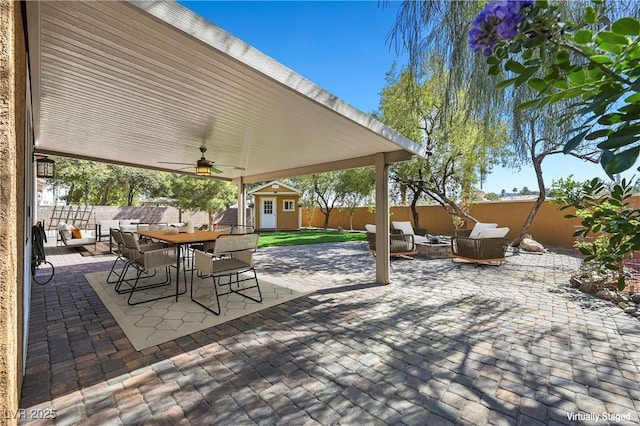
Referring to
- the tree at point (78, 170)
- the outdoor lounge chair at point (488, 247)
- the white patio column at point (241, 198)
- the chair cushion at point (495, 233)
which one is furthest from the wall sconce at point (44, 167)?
the chair cushion at point (495, 233)

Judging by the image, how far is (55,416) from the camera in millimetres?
1893

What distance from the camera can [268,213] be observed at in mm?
18500

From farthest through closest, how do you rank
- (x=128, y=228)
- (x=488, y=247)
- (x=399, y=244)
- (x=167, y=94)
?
(x=128, y=228), (x=399, y=244), (x=488, y=247), (x=167, y=94)

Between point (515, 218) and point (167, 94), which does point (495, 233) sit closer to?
point (515, 218)

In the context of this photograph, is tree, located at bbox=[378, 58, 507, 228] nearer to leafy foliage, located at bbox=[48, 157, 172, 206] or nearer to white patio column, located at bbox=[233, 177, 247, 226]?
white patio column, located at bbox=[233, 177, 247, 226]

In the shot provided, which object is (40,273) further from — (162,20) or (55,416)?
(162,20)

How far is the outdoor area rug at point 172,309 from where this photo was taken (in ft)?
10.4

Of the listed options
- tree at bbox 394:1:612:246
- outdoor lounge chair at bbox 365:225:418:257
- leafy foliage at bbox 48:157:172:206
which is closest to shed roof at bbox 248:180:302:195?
leafy foliage at bbox 48:157:172:206

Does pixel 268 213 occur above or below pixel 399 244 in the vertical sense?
above

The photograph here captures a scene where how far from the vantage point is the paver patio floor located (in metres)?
1.95

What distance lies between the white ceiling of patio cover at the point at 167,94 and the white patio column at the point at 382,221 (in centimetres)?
47

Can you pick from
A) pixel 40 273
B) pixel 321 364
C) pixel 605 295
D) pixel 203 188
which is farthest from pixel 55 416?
pixel 203 188

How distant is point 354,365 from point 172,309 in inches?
108

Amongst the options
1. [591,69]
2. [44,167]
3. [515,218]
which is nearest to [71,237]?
[44,167]
